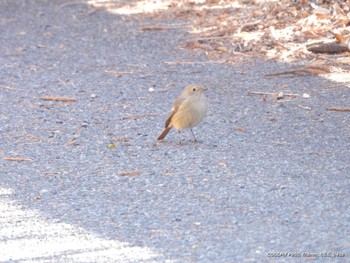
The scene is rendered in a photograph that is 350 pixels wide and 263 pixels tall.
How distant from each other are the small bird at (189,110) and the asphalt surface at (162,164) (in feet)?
0.82

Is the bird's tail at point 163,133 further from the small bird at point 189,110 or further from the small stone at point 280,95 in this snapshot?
the small stone at point 280,95

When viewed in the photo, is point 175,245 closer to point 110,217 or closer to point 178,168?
point 110,217

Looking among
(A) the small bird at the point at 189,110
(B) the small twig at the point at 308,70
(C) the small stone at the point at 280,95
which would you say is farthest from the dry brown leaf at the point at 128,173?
(B) the small twig at the point at 308,70

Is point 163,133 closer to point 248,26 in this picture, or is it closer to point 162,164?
point 162,164

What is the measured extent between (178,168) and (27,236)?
1.81 meters

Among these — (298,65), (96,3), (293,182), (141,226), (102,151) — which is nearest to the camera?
(141,226)

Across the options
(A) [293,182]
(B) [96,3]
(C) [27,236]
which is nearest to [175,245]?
(C) [27,236]

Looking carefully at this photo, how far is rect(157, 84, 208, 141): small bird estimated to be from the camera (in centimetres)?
797

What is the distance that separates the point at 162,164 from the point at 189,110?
66cm

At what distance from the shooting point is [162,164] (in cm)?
760

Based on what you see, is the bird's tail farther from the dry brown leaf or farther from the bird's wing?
the dry brown leaf

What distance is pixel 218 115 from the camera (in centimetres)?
917

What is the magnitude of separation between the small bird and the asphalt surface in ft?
0.82

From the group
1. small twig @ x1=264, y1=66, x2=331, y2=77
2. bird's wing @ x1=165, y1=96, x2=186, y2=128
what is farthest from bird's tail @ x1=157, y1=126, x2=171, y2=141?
small twig @ x1=264, y1=66, x2=331, y2=77
